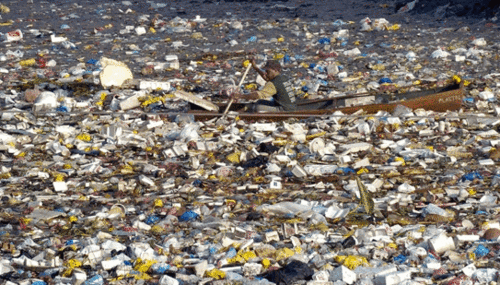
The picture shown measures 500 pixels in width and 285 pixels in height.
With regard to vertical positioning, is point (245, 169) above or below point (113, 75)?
above

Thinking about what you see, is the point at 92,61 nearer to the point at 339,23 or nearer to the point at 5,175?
the point at 339,23

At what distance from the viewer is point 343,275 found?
517 cm

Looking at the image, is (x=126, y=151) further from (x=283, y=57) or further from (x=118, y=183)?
(x=283, y=57)

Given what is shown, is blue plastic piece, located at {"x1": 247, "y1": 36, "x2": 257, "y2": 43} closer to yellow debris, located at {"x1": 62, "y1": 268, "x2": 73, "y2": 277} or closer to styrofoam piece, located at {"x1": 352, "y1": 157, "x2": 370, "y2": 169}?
styrofoam piece, located at {"x1": 352, "y1": 157, "x2": 370, "y2": 169}

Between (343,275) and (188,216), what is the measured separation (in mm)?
1733

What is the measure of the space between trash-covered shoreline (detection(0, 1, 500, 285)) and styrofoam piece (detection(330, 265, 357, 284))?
15 mm

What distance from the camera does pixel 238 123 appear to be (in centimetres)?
922

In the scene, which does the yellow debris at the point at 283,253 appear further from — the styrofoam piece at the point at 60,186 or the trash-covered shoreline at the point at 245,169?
the styrofoam piece at the point at 60,186

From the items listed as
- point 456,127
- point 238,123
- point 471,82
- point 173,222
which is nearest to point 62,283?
point 173,222

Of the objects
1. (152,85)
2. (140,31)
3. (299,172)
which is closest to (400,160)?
(299,172)

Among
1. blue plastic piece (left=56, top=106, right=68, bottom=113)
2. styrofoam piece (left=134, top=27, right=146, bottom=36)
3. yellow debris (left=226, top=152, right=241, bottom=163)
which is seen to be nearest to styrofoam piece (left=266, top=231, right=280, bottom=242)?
yellow debris (left=226, top=152, right=241, bottom=163)

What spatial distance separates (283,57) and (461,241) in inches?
292

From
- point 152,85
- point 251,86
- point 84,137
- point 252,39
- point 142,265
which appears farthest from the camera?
point 252,39

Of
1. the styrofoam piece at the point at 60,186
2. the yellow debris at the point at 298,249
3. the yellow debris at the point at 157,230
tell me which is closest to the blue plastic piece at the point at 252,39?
Result: the styrofoam piece at the point at 60,186
